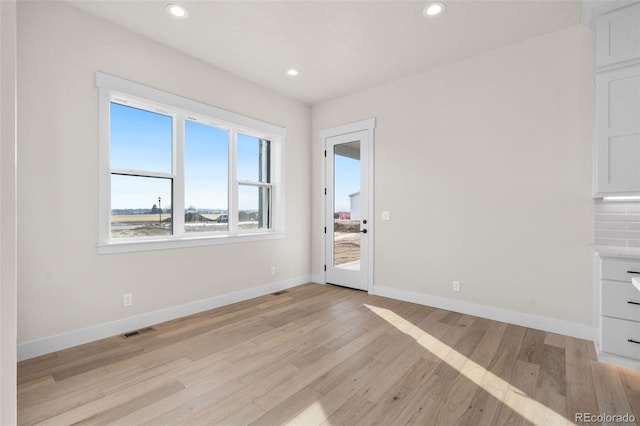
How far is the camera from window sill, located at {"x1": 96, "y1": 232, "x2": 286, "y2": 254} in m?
2.94

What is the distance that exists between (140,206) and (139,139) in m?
0.72

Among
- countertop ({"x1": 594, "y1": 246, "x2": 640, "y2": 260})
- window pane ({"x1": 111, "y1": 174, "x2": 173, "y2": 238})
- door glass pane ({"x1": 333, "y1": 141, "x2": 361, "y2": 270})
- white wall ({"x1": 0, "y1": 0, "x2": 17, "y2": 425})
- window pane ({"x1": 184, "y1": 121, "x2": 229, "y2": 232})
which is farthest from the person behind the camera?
door glass pane ({"x1": 333, "y1": 141, "x2": 361, "y2": 270})

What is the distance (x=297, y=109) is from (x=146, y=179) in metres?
2.61

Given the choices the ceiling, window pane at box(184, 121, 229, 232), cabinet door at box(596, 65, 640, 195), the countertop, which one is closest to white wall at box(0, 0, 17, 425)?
the ceiling

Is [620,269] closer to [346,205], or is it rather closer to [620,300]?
[620,300]

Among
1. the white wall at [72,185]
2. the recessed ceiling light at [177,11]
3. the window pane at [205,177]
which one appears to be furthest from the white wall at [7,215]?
the window pane at [205,177]

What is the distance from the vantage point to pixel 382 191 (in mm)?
4352

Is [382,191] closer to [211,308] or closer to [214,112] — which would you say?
[214,112]

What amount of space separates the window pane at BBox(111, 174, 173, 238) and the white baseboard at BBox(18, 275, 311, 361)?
2.83 feet

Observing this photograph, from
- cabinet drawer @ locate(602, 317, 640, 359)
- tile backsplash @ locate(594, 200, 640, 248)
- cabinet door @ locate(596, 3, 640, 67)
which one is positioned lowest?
cabinet drawer @ locate(602, 317, 640, 359)

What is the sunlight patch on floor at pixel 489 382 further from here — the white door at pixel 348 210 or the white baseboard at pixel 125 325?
the white baseboard at pixel 125 325

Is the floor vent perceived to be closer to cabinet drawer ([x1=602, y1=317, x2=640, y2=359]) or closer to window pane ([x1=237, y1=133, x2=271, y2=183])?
window pane ([x1=237, y1=133, x2=271, y2=183])

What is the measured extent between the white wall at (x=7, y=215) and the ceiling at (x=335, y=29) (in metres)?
1.52

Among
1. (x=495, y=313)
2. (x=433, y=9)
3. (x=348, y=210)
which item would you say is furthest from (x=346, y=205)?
(x=433, y=9)
